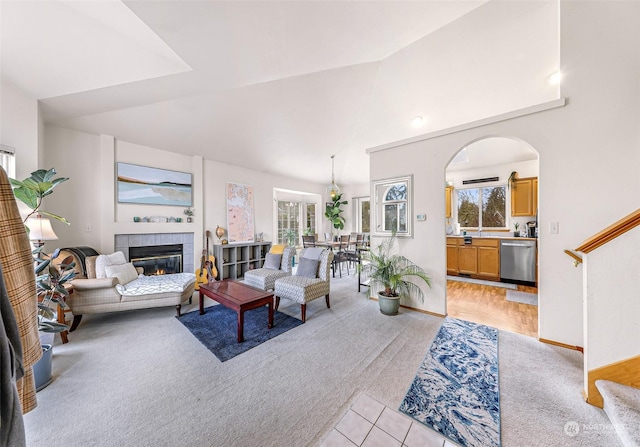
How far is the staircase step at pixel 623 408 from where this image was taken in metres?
1.26

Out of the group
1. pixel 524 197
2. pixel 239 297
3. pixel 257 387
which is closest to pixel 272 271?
pixel 239 297

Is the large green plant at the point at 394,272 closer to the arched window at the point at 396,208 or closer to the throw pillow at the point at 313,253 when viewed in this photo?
the arched window at the point at 396,208

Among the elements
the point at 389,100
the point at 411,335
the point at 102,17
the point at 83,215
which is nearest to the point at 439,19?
the point at 389,100

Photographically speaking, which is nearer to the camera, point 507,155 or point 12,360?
point 12,360

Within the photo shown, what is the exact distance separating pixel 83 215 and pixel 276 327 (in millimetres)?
3571

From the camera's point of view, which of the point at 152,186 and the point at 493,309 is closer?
the point at 493,309

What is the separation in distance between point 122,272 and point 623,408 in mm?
4914

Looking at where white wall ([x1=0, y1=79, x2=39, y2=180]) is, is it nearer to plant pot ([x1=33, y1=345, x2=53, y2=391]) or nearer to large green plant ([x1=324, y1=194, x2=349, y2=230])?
plant pot ([x1=33, y1=345, x2=53, y2=391])

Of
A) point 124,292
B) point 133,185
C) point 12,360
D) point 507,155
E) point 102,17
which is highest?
point 102,17

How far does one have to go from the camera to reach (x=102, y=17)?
2109 mm

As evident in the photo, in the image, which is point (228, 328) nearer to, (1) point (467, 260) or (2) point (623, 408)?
(2) point (623, 408)

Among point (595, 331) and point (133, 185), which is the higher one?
point (133, 185)

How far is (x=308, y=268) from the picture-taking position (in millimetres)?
3510

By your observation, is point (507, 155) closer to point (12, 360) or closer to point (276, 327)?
point (276, 327)
